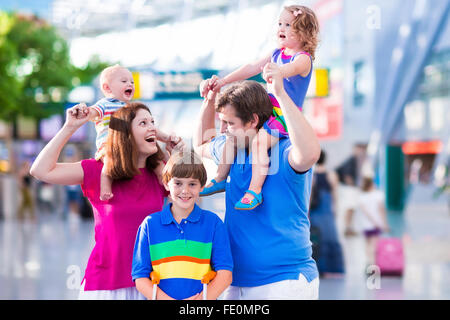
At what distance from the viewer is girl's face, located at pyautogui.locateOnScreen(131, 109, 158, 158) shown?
6.35 feet

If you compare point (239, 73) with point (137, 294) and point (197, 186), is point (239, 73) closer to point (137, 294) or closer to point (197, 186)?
point (197, 186)

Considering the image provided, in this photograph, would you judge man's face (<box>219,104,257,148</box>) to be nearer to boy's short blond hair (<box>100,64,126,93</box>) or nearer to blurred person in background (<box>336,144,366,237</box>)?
boy's short blond hair (<box>100,64,126,93</box>)

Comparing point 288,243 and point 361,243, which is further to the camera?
point 361,243

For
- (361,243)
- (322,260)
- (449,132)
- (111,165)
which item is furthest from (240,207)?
(449,132)

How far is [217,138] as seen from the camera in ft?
6.25

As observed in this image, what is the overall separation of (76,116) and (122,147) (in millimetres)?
175

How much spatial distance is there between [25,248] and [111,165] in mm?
8330

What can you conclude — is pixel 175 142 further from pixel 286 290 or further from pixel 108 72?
pixel 286 290

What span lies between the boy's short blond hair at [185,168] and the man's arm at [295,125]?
0.97ft

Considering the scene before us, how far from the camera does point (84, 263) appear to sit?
4625mm

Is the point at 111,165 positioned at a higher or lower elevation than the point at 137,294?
higher

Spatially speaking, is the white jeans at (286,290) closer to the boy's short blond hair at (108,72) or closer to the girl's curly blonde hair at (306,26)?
the girl's curly blonde hair at (306,26)

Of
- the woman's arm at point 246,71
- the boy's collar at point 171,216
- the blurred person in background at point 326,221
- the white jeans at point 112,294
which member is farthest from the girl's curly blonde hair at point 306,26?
the blurred person in background at point 326,221

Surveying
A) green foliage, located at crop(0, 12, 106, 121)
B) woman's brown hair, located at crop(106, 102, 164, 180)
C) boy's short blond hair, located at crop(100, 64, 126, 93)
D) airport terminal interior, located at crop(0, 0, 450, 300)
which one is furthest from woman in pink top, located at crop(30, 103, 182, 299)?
green foliage, located at crop(0, 12, 106, 121)
